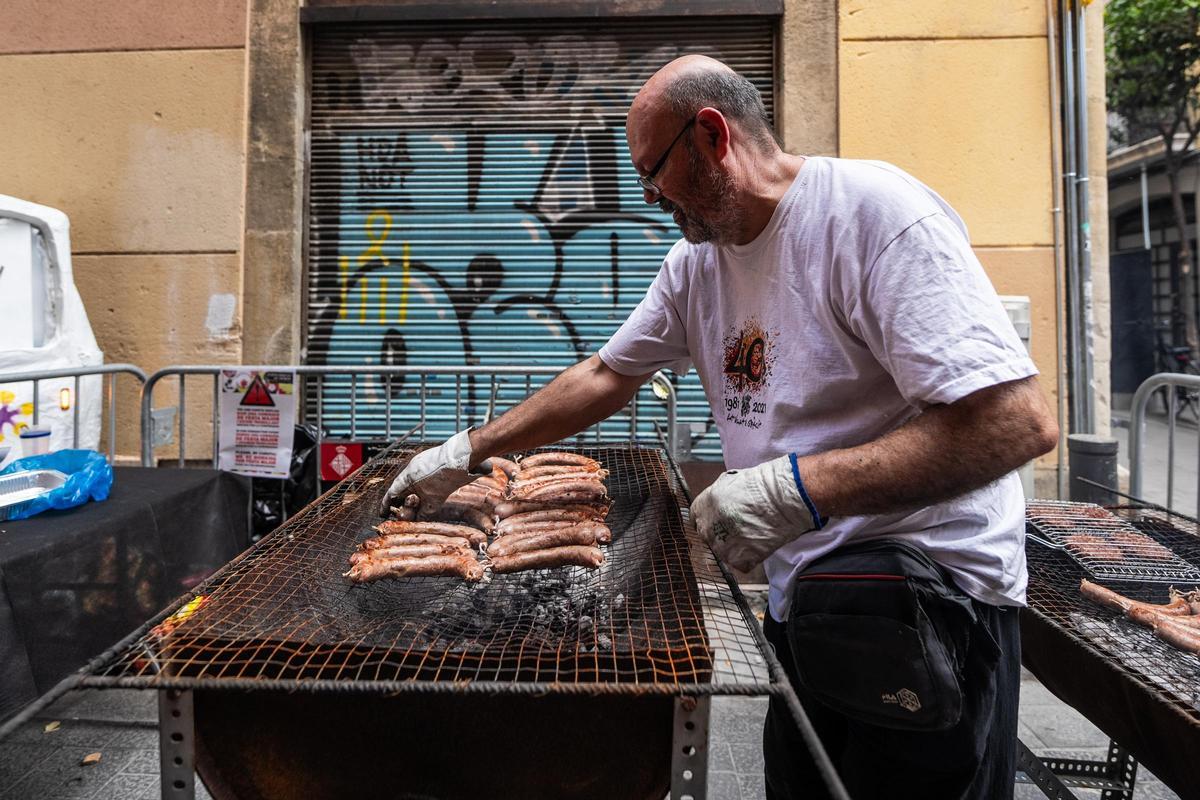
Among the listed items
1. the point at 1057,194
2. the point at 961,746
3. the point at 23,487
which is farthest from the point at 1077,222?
the point at 23,487

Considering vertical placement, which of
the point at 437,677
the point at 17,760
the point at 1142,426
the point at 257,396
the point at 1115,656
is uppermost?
the point at 257,396

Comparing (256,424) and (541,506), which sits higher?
(256,424)

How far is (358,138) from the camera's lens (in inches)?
260

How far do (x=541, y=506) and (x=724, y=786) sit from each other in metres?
1.74

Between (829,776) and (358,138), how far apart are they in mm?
6726

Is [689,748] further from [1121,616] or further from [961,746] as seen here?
[1121,616]

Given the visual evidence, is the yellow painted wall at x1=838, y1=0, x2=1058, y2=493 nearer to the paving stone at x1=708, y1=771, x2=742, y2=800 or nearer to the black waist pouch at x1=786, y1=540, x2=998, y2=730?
the paving stone at x1=708, y1=771, x2=742, y2=800

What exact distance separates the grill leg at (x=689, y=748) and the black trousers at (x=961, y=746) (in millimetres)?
452

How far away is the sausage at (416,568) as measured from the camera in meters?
2.25

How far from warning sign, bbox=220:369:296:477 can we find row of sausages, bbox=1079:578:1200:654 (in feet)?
14.8

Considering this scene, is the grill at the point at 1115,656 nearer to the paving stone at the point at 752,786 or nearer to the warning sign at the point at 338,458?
the paving stone at the point at 752,786

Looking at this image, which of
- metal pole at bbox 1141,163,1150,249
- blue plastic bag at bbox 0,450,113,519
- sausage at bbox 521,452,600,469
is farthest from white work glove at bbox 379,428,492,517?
metal pole at bbox 1141,163,1150,249

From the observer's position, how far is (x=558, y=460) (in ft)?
12.2

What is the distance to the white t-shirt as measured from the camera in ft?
5.36
